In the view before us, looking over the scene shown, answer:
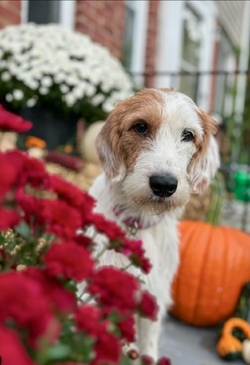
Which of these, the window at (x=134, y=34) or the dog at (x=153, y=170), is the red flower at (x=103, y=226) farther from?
the window at (x=134, y=34)

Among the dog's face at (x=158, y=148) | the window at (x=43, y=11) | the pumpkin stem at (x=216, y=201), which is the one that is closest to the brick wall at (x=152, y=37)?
the window at (x=43, y=11)

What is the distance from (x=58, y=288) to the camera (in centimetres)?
66

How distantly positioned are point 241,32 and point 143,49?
11.1 meters

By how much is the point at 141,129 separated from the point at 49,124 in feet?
7.68

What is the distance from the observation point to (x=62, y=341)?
0.66 metres

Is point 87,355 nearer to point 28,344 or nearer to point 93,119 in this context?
point 28,344

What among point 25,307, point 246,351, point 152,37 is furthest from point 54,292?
point 152,37

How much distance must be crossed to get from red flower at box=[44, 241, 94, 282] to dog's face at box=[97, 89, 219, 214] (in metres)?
1.15

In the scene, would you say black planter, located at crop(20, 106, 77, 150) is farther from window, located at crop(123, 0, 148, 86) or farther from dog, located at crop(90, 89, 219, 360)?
window, located at crop(123, 0, 148, 86)

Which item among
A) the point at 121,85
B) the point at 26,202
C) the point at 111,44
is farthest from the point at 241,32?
the point at 26,202

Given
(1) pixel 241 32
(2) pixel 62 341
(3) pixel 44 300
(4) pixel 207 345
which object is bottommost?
(4) pixel 207 345

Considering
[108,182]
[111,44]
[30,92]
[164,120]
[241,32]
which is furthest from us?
[241,32]

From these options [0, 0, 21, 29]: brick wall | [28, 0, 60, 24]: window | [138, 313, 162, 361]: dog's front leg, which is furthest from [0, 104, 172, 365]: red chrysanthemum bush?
[28, 0, 60, 24]: window

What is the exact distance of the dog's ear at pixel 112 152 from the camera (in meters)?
2.06
